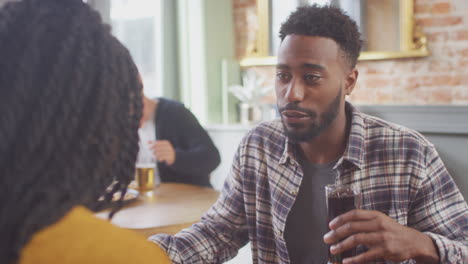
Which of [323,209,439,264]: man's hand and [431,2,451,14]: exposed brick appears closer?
[323,209,439,264]: man's hand

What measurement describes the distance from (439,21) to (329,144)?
7.88 ft

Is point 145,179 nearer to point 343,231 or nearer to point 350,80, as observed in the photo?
point 350,80

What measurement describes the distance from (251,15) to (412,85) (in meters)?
1.48

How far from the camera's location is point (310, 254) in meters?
1.23

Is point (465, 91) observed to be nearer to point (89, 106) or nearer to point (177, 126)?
point (177, 126)

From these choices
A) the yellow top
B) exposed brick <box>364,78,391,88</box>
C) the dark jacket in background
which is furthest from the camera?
exposed brick <box>364,78,391,88</box>

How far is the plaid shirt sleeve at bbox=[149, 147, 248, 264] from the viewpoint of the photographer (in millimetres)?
Result: 1178

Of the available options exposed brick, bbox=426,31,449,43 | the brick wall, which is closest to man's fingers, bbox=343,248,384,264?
the brick wall

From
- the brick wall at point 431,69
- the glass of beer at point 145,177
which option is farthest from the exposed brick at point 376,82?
the glass of beer at point 145,177

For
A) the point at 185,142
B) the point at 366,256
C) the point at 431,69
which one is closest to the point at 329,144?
the point at 366,256

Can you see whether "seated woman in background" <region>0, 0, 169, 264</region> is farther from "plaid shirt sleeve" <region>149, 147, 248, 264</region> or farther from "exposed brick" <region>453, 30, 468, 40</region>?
"exposed brick" <region>453, 30, 468, 40</region>

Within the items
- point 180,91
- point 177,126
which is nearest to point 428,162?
point 177,126

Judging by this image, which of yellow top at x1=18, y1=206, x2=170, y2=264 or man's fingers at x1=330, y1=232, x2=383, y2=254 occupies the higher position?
yellow top at x1=18, y1=206, x2=170, y2=264

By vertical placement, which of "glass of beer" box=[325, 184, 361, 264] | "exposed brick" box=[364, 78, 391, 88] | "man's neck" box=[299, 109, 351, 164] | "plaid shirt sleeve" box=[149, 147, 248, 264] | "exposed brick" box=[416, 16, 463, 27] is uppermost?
"exposed brick" box=[416, 16, 463, 27]
